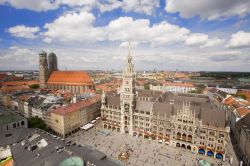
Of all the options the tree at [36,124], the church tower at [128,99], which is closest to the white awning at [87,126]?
the church tower at [128,99]

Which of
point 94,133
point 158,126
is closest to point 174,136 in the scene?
point 158,126

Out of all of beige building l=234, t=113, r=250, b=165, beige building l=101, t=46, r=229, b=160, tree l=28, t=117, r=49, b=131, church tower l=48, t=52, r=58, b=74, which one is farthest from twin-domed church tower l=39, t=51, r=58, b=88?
beige building l=234, t=113, r=250, b=165

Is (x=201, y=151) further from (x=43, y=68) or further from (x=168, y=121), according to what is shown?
(x=43, y=68)

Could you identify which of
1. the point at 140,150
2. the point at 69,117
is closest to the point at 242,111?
the point at 140,150

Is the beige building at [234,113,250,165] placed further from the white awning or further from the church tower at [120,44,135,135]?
the white awning

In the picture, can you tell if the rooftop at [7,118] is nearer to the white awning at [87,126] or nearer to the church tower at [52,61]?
the white awning at [87,126]

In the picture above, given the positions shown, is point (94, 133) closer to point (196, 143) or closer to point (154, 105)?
point (154, 105)

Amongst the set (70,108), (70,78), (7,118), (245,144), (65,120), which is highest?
(70,78)
